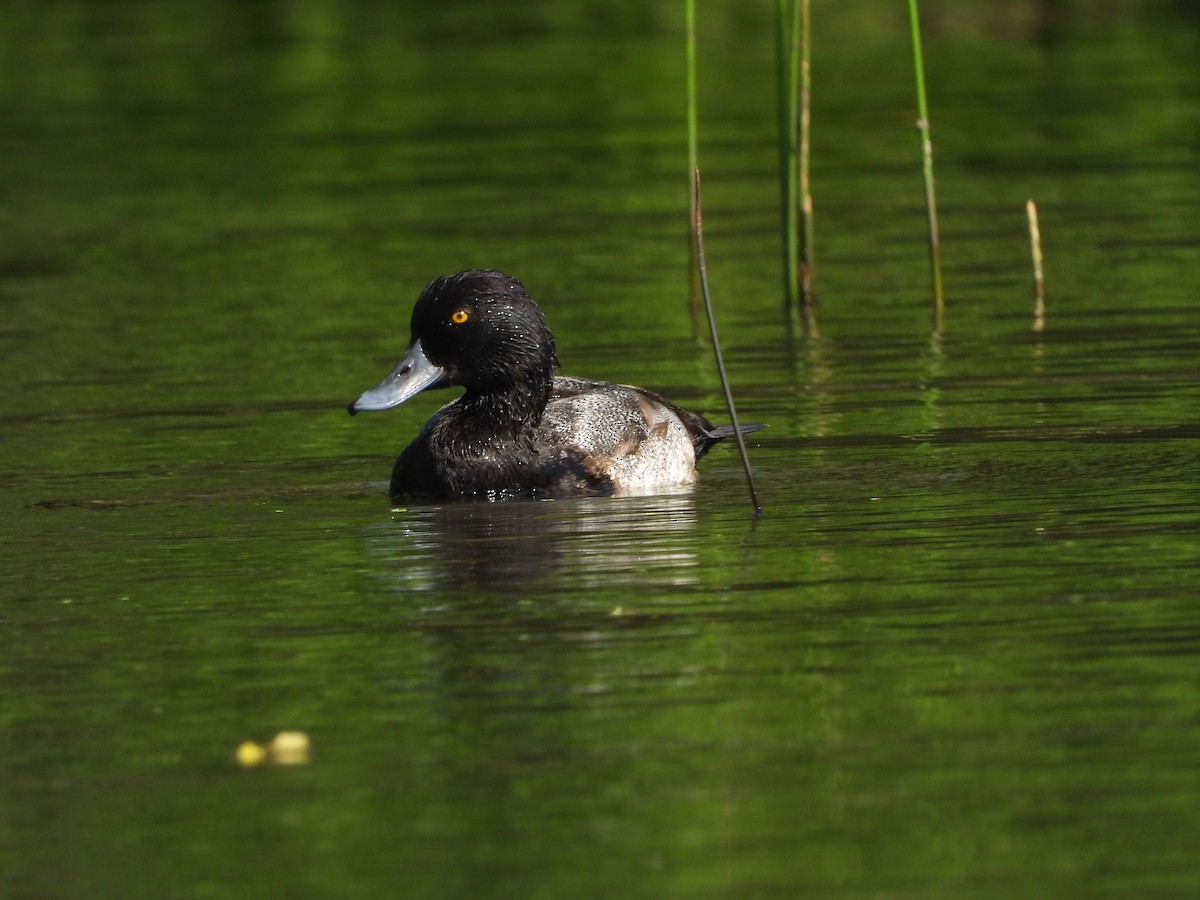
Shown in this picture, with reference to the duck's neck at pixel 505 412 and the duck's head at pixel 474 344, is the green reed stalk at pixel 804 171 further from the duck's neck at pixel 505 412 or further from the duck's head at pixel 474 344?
the duck's neck at pixel 505 412

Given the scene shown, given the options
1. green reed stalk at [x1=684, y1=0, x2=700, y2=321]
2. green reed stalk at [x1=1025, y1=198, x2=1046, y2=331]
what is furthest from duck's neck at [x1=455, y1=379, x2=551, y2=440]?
green reed stalk at [x1=1025, y1=198, x2=1046, y2=331]

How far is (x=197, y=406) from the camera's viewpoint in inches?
597

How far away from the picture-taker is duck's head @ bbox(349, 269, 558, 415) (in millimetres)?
12641

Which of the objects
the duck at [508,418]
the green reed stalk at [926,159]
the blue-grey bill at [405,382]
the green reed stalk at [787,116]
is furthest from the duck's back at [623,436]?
the green reed stalk at [787,116]

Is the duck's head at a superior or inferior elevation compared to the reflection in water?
superior

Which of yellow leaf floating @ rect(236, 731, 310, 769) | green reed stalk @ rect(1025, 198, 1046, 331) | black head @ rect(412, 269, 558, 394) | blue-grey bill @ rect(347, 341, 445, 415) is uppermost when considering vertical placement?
black head @ rect(412, 269, 558, 394)

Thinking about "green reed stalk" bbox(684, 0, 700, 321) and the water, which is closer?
the water

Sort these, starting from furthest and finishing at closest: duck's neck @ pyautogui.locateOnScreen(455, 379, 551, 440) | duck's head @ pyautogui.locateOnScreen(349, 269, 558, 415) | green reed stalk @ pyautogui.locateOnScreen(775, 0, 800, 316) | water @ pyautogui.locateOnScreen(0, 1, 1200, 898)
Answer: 1. green reed stalk @ pyautogui.locateOnScreen(775, 0, 800, 316)
2. duck's head @ pyautogui.locateOnScreen(349, 269, 558, 415)
3. duck's neck @ pyautogui.locateOnScreen(455, 379, 551, 440)
4. water @ pyautogui.locateOnScreen(0, 1, 1200, 898)

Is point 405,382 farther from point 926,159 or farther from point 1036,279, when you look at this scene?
point 1036,279

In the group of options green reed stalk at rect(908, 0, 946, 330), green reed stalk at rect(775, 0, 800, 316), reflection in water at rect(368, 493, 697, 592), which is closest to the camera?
reflection in water at rect(368, 493, 697, 592)

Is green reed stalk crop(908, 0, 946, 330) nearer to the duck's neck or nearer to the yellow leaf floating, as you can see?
the duck's neck

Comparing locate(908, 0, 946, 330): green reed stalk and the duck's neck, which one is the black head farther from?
locate(908, 0, 946, 330): green reed stalk

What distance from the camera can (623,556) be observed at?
1055 centimetres

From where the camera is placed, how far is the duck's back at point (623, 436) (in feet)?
40.7
